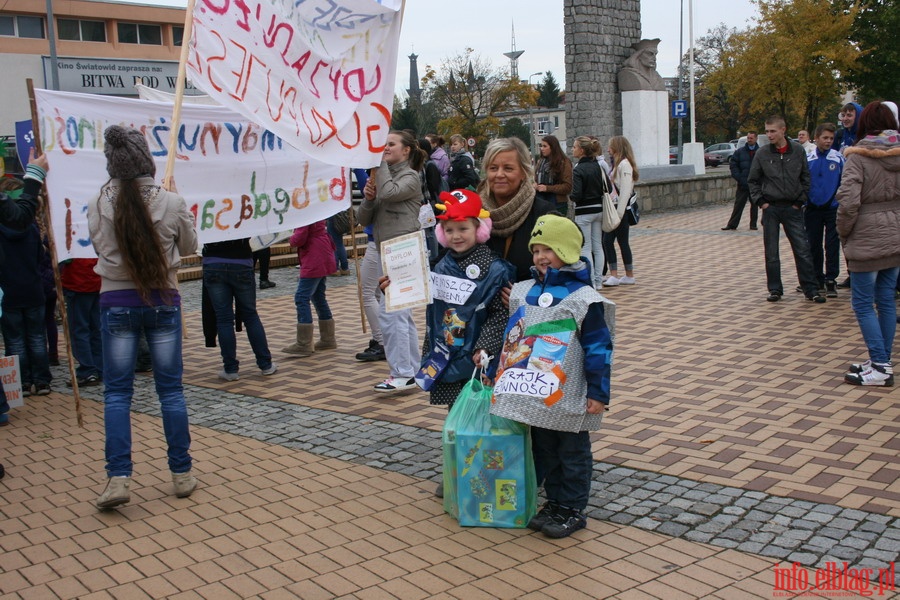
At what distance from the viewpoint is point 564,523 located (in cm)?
436

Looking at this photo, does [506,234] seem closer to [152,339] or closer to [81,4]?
[152,339]

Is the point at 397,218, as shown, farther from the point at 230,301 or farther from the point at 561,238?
the point at 561,238

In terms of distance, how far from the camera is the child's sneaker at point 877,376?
21.6 feet

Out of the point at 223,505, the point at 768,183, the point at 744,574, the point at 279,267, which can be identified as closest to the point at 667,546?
the point at 744,574

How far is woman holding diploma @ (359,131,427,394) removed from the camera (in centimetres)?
682

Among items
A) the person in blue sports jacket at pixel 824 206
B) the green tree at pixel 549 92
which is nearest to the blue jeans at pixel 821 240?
the person in blue sports jacket at pixel 824 206

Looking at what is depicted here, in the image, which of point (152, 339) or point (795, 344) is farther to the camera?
point (795, 344)

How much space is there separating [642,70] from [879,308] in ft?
68.2

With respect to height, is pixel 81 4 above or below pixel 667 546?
above

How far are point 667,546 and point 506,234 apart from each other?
5.63 feet

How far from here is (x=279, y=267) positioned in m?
15.4

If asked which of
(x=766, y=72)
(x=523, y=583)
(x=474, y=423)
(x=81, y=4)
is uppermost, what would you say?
(x=81, y=4)

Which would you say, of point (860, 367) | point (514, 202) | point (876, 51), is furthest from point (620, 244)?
point (876, 51)

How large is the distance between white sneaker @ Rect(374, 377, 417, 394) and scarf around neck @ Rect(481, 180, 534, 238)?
8.24 feet
